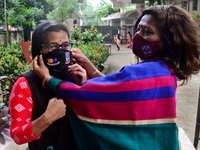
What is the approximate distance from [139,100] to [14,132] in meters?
0.80

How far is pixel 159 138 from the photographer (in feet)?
3.87

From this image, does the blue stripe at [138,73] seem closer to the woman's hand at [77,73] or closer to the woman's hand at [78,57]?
the woman's hand at [77,73]

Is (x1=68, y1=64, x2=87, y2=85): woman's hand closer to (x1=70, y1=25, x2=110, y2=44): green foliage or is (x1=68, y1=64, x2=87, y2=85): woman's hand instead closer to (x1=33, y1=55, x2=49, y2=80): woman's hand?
(x1=33, y1=55, x2=49, y2=80): woman's hand

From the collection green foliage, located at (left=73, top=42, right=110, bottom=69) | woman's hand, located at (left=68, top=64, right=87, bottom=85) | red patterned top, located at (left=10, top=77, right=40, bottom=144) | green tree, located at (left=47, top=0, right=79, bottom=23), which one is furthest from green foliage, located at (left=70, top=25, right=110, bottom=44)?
green tree, located at (left=47, top=0, right=79, bottom=23)

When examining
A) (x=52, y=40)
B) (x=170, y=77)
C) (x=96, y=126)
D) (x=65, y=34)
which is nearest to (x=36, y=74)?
(x=52, y=40)

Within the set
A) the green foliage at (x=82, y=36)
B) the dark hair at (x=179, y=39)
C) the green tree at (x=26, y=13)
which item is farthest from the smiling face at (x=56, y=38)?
the green tree at (x=26, y=13)

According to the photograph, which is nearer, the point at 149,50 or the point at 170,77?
the point at 170,77

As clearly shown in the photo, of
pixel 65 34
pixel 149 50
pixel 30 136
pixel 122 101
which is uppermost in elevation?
pixel 65 34

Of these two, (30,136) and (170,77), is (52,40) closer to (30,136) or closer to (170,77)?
(30,136)

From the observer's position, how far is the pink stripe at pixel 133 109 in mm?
1141

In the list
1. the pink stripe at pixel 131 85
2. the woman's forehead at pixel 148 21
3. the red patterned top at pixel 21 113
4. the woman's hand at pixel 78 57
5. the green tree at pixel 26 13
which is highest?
the green tree at pixel 26 13

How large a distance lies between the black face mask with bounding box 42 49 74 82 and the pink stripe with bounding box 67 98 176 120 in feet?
1.38

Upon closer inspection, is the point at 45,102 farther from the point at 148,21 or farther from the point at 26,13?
the point at 26,13

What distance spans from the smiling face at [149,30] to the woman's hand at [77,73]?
1.70 feet
